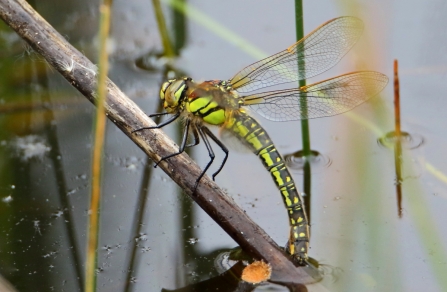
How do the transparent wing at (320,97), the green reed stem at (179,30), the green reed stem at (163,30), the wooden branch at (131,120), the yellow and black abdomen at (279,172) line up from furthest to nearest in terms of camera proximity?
1. the green reed stem at (179,30)
2. the green reed stem at (163,30)
3. the transparent wing at (320,97)
4. the yellow and black abdomen at (279,172)
5. the wooden branch at (131,120)

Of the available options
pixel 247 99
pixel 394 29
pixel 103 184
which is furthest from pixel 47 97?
pixel 394 29

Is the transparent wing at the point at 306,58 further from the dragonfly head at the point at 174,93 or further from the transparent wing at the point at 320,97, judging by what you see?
the dragonfly head at the point at 174,93

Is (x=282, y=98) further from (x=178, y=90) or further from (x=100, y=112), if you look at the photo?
(x=100, y=112)

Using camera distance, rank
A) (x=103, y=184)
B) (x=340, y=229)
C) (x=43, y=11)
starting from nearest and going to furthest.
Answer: (x=340, y=229), (x=103, y=184), (x=43, y=11)

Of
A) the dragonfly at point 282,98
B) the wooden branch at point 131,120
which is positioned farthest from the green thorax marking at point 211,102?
the wooden branch at point 131,120

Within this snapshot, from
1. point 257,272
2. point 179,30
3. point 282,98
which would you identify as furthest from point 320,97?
point 179,30

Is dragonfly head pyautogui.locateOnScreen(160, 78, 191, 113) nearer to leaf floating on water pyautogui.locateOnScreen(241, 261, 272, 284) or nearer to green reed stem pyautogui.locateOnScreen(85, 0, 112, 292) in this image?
leaf floating on water pyautogui.locateOnScreen(241, 261, 272, 284)

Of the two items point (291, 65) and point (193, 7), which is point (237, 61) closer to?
point (193, 7)
